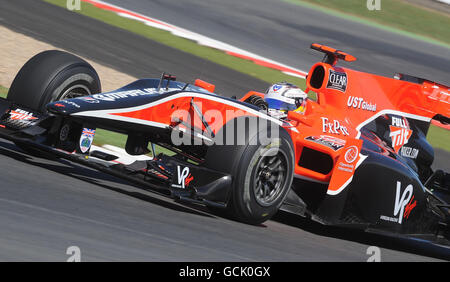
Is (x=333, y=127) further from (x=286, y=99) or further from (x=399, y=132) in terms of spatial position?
(x=399, y=132)

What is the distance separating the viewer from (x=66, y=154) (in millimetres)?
5789

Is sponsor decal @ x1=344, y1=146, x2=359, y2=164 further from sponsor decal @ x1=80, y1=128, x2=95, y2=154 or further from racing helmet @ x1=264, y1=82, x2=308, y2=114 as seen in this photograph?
sponsor decal @ x1=80, y1=128, x2=95, y2=154

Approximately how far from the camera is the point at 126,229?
4.92m

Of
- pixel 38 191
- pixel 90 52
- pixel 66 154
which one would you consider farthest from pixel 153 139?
pixel 90 52

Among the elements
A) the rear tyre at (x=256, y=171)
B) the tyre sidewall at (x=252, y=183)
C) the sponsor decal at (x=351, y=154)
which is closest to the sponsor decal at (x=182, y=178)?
the rear tyre at (x=256, y=171)

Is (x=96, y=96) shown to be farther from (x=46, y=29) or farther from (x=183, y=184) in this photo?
(x=46, y=29)

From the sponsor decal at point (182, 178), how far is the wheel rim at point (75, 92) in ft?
4.98

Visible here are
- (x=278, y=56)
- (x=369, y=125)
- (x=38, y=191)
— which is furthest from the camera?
(x=278, y=56)

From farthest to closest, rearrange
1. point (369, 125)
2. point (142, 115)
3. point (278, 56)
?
point (278, 56) → point (369, 125) → point (142, 115)

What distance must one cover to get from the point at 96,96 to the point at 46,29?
29.4ft

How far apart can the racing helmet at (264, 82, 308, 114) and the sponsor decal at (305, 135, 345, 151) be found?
0.35 meters

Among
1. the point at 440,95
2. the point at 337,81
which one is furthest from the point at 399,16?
the point at 337,81

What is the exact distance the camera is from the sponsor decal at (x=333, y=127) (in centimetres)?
673

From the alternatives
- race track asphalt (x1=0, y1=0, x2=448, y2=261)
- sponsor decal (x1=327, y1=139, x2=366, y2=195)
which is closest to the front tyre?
race track asphalt (x1=0, y1=0, x2=448, y2=261)
